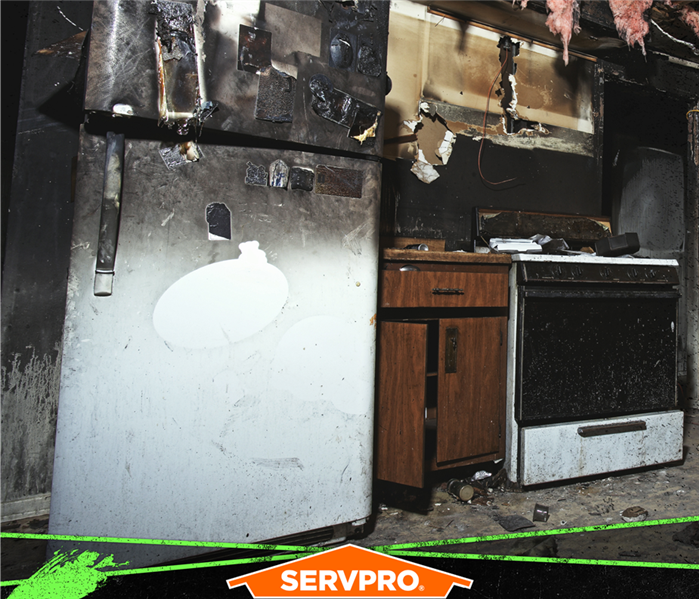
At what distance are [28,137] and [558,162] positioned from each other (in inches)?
119

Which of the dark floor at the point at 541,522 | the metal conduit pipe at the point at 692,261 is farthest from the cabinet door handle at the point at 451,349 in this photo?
the metal conduit pipe at the point at 692,261

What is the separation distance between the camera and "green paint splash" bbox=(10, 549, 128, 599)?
1.24m

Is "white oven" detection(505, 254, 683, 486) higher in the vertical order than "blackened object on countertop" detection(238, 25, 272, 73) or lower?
lower

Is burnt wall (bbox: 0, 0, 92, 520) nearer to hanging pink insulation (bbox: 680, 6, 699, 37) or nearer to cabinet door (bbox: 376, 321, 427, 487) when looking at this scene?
cabinet door (bbox: 376, 321, 427, 487)

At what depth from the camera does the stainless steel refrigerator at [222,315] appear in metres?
1.27

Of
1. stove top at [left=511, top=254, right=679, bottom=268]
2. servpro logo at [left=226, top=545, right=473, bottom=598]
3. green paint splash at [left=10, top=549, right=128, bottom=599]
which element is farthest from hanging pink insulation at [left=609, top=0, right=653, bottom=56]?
green paint splash at [left=10, top=549, right=128, bottom=599]

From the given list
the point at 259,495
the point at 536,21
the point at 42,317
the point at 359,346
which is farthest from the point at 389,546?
the point at 536,21

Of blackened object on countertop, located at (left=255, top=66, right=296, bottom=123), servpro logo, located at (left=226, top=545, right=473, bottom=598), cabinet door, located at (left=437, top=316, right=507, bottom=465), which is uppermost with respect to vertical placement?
blackened object on countertop, located at (left=255, top=66, right=296, bottom=123)

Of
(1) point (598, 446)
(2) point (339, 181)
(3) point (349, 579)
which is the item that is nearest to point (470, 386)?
(1) point (598, 446)

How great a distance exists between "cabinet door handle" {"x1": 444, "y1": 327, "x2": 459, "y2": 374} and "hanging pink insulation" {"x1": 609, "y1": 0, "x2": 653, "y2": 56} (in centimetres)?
251

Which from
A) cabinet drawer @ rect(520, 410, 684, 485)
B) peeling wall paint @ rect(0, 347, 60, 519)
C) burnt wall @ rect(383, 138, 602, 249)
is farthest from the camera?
burnt wall @ rect(383, 138, 602, 249)

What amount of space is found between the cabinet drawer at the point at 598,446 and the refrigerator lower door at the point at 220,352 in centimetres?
86

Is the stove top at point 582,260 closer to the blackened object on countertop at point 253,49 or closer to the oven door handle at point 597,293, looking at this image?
the oven door handle at point 597,293

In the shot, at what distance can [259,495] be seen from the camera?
57.1 inches
